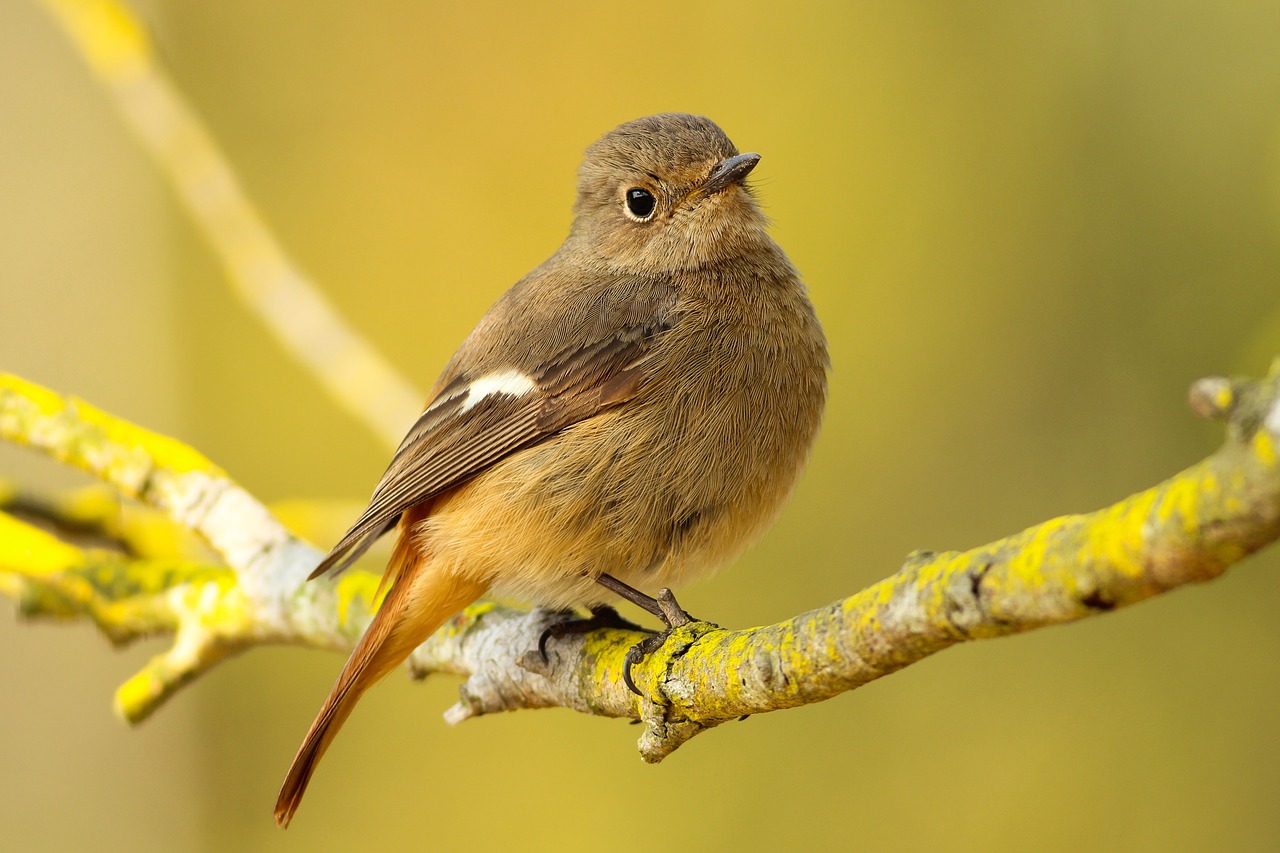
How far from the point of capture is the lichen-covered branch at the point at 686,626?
1.36m

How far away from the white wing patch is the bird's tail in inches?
18.9

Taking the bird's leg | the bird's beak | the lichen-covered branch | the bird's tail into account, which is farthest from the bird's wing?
the bird's leg

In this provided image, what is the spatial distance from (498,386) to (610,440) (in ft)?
1.37

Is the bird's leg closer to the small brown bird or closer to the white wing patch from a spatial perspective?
the small brown bird

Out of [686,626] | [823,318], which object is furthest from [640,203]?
[823,318]

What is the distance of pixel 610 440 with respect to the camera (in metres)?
3.23

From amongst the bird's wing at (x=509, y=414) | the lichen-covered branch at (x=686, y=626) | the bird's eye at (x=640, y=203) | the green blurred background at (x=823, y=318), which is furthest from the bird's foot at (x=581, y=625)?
the green blurred background at (x=823, y=318)

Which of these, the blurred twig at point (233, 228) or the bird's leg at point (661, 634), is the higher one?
the blurred twig at point (233, 228)

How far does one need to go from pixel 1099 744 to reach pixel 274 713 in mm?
4382

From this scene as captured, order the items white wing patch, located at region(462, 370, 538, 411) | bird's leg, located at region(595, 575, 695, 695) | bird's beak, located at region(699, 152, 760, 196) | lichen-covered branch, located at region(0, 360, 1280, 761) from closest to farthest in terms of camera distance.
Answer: lichen-covered branch, located at region(0, 360, 1280, 761) → bird's leg, located at region(595, 575, 695, 695) → white wing patch, located at region(462, 370, 538, 411) → bird's beak, located at region(699, 152, 760, 196)

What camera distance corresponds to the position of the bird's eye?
3.76 metres

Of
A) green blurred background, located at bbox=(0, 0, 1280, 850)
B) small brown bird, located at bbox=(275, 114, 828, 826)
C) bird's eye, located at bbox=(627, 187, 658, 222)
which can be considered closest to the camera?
small brown bird, located at bbox=(275, 114, 828, 826)

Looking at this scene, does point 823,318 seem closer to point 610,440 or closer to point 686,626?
point 610,440

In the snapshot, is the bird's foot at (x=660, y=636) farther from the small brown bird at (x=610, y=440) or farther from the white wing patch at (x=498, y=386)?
the white wing patch at (x=498, y=386)
